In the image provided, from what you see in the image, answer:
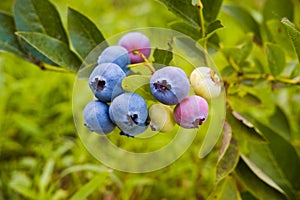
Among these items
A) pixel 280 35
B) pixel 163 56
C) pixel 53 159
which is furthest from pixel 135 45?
pixel 53 159

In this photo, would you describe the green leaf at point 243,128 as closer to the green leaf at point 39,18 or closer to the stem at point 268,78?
the stem at point 268,78

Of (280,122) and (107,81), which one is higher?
(107,81)

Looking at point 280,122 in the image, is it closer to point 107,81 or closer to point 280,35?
point 280,35

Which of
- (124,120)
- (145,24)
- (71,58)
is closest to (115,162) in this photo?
(71,58)

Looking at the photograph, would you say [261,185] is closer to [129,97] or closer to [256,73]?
[256,73]

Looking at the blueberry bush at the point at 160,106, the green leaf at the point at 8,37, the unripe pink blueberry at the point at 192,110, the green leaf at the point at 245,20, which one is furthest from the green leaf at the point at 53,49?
the green leaf at the point at 245,20
